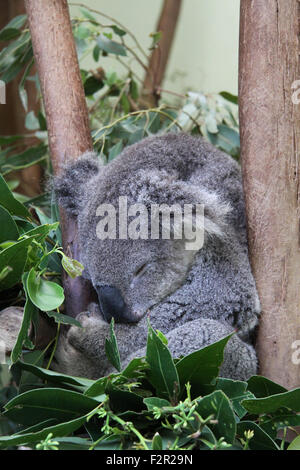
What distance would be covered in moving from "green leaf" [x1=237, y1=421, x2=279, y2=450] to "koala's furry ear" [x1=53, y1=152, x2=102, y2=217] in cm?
106

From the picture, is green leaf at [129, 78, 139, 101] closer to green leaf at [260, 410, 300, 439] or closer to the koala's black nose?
the koala's black nose

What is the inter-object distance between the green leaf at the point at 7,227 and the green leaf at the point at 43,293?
22cm

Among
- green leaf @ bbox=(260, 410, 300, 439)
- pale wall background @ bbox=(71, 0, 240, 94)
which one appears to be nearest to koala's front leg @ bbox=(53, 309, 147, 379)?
green leaf @ bbox=(260, 410, 300, 439)

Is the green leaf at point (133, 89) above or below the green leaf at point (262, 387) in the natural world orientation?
above

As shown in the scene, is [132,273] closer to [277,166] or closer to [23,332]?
[23,332]

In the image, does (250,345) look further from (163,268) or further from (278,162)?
(278,162)

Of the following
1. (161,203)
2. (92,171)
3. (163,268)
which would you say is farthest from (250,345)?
(92,171)

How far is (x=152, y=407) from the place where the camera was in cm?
130

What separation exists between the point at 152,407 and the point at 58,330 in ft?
2.41

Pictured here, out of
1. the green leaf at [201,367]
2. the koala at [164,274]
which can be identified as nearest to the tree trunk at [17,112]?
the koala at [164,274]

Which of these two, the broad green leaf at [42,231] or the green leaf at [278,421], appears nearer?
the green leaf at [278,421]

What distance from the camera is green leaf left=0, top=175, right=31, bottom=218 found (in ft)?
6.07

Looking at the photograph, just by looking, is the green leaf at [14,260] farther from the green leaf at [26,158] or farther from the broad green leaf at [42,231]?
the green leaf at [26,158]

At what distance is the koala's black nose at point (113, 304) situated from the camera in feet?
6.14
